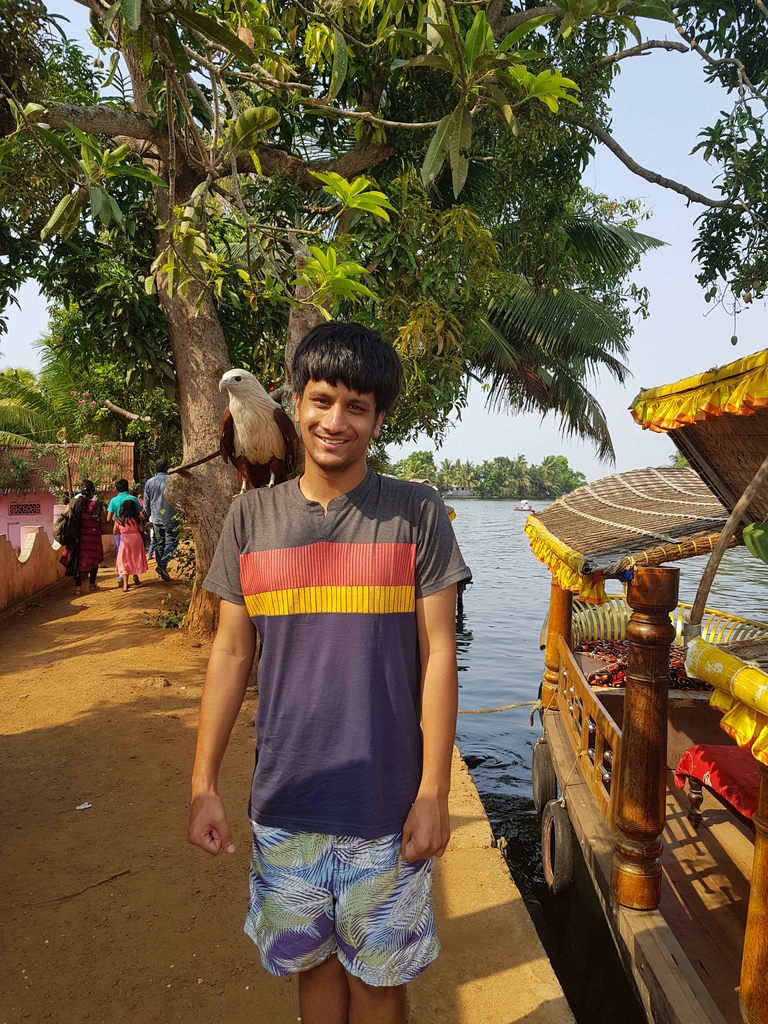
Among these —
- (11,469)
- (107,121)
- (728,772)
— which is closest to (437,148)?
(728,772)

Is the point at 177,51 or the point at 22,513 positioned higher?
the point at 177,51

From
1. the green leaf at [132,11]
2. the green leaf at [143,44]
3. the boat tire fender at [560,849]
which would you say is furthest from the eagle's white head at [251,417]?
the boat tire fender at [560,849]

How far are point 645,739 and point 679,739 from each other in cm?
269

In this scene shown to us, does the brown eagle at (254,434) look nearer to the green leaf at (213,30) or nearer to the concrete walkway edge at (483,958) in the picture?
the green leaf at (213,30)

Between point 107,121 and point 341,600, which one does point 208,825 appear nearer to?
point 341,600

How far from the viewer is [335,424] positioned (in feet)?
6.09

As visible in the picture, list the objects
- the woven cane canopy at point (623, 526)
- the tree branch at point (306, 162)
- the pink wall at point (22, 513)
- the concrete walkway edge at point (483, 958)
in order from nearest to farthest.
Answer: the concrete walkway edge at point (483, 958) → the woven cane canopy at point (623, 526) → the tree branch at point (306, 162) → the pink wall at point (22, 513)

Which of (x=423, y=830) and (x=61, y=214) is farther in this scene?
(x=61, y=214)

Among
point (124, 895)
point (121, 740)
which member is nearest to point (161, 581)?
point (121, 740)

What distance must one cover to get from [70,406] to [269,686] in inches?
732

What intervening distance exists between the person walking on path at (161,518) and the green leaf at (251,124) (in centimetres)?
868

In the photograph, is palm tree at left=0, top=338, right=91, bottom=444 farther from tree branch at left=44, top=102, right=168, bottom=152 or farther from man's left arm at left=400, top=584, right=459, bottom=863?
man's left arm at left=400, top=584, right=459, bottom=863

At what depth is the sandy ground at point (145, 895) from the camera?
2.94 m

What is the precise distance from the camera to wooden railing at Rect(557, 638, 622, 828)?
3.73m
